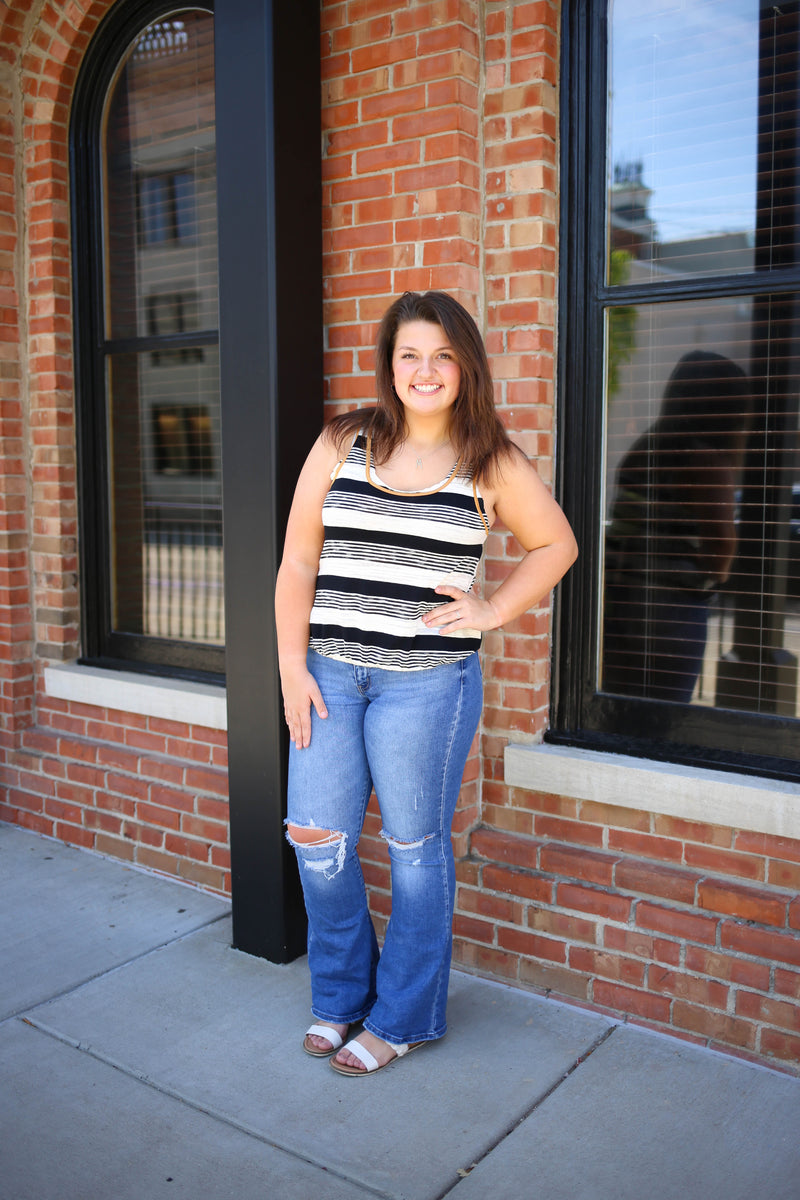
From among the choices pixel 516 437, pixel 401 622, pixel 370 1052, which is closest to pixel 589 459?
pixel 516 437

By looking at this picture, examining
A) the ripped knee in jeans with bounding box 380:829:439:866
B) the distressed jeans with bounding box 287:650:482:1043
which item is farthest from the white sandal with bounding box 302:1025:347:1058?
the ripped knee in jeans with bounding box 380:829:439:866

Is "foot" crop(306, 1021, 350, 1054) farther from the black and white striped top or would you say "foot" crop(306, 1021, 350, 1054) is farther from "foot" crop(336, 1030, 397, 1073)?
the black and white striped top

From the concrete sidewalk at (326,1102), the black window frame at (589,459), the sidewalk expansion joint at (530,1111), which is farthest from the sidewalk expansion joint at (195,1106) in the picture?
the black window frame at (589,459)

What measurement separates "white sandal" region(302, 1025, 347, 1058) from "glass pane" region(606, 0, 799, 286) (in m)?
2.31

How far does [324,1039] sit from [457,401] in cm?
172

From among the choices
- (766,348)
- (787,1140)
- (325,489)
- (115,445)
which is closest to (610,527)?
(766,348)

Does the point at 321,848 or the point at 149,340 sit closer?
the point at 321,848

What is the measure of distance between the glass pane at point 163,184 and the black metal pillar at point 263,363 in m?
0.92

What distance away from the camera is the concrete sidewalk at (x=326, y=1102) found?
7.12 ft

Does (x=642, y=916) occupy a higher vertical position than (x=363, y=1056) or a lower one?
higher

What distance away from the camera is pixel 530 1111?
2.40 m

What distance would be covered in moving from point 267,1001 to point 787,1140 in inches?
56.8

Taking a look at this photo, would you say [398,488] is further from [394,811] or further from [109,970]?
[109,970]

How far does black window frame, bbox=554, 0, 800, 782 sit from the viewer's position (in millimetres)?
2855
